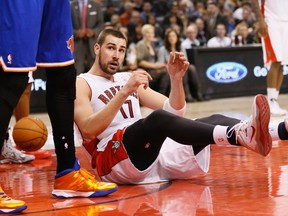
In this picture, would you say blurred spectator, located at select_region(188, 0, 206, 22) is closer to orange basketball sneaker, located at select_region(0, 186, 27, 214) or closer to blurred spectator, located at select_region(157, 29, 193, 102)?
blurred spectator, located at select_region(157, 29, 193, 102)

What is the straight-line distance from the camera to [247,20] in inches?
630

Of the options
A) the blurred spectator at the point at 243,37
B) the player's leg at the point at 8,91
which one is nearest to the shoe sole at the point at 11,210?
the player's leg at the point at 8,91

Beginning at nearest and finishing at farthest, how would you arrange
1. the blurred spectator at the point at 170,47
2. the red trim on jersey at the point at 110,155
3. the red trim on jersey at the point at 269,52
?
the red trim on jersey at the point at 110,155, the red trim on jersey at the point at 269,52, the blurred spectator at the point at 170,47

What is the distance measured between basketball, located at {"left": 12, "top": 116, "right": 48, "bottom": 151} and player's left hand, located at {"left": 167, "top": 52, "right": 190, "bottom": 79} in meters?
1.67

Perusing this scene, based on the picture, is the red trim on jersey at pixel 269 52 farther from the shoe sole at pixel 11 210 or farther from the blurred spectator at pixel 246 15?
the blurred spectator at pixel 246 15

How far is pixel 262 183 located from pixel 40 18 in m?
1.72

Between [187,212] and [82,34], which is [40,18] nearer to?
[187,212]

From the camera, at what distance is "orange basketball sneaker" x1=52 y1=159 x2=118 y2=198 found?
4.12 m

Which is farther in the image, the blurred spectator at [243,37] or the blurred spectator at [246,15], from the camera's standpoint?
the blurred spectator at [246,15]

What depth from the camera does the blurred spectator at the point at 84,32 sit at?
11.8 meters

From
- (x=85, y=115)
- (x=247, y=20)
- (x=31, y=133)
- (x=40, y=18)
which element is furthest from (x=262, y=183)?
(x=247, y=20)

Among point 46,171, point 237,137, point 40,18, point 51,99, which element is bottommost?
point 46,171

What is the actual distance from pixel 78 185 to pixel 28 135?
1.78m

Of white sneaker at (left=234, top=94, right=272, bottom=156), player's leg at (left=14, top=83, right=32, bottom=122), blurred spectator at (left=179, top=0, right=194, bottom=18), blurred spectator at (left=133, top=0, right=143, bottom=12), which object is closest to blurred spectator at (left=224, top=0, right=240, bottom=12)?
blurred spectator at (left=179, top=0, right=194, bottom=18)
